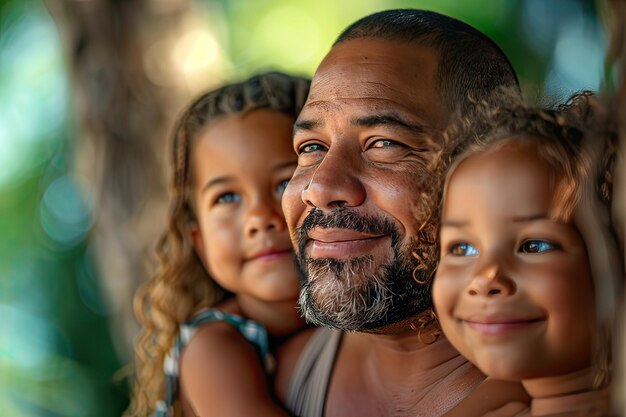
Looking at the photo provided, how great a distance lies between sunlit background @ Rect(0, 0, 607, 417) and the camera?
15.4 feet

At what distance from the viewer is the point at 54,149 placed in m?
Result: 5.55

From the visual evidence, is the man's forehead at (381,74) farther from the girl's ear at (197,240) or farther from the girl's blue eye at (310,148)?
the girl's ear at (197,240)

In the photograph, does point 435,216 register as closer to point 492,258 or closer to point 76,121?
point 492,258

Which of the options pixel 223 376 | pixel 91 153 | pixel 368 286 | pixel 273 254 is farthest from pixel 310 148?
pixel 91 153

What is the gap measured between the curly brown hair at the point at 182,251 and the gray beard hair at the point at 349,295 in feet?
2.63

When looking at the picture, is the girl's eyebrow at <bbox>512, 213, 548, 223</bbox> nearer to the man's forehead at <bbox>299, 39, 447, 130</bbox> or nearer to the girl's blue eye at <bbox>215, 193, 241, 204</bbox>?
the man's forehead at <bbox>299, 39, 447, 130</bbox>

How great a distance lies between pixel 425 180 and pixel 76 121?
132 inches

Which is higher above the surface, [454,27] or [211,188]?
[454,27]

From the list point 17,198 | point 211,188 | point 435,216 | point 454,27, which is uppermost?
point 454,27

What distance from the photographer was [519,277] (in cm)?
152

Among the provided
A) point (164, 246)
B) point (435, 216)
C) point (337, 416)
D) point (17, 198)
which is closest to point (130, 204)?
point (17, 198)

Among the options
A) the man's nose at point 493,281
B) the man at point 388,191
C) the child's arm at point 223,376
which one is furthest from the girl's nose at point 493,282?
the child's arm at point 223,376

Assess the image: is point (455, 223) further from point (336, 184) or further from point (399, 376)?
point (399, 376)

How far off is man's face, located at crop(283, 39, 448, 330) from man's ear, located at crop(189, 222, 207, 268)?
0.91 m
